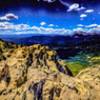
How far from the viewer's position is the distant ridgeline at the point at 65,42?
8719 millimetres

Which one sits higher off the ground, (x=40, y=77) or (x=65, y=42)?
(x=65, y=42)

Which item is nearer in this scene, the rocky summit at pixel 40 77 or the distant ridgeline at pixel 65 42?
the rocky summit at pixel 40 77

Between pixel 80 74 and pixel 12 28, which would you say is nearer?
pixel 80 74

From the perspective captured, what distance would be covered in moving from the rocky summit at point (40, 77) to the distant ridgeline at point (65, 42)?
364 millimetres

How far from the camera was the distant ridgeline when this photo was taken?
343 inches

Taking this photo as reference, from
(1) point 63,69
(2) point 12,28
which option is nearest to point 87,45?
(1) point 63,69

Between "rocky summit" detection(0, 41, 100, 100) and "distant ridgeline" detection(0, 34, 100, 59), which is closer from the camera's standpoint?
"rocky summit" detection(0, 41, 100, 100)

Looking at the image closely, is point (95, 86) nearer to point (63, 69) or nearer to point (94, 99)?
point (94, 99)

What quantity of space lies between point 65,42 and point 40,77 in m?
2.01

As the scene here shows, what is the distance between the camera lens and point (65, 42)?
8977 millimetres

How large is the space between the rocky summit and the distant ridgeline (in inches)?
14.3

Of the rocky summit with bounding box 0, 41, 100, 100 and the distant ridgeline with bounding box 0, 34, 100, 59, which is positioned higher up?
the distant ridgeline with bounding box 0, 34, 100, 59

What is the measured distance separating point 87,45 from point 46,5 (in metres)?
1.27

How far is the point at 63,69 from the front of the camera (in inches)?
323
